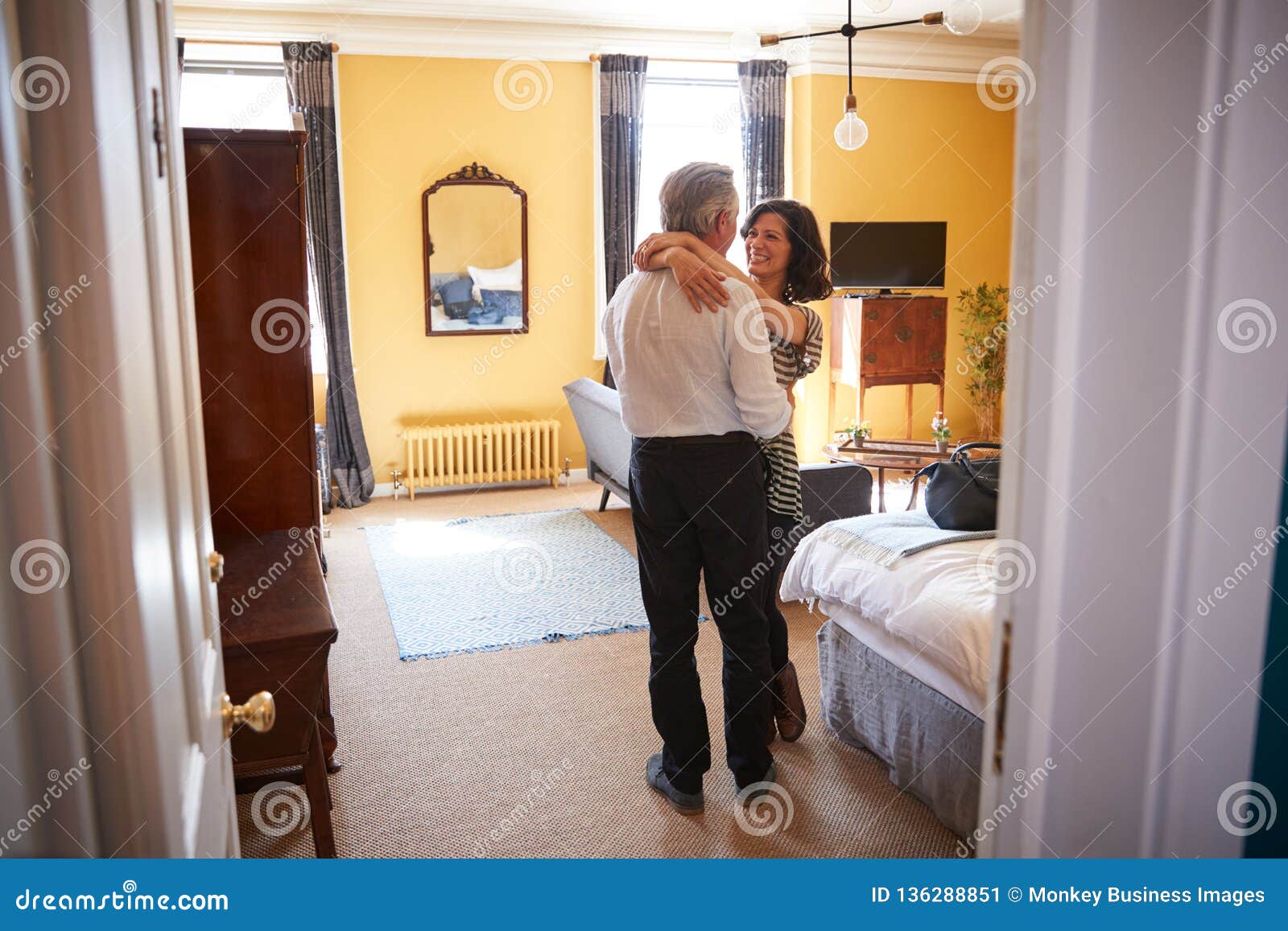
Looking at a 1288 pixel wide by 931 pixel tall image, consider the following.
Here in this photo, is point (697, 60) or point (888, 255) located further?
point (888, 255)

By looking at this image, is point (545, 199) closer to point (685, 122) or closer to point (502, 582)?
point (685, 122)

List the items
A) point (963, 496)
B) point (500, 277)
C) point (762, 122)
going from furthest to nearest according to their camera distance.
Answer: point (762, 122) → point (500, 277) → point (963, 496)

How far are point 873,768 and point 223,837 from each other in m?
1.96

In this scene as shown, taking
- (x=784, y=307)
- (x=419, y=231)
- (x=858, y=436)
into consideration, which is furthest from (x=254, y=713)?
(x=419, y=231)

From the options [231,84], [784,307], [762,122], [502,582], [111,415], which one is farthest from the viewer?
[762,122]

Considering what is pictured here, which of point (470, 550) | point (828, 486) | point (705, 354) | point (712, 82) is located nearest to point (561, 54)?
point (712, 82)

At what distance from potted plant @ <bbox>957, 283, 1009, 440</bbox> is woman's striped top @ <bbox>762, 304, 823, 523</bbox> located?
13.0 feet

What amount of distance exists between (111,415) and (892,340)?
617 centimetres

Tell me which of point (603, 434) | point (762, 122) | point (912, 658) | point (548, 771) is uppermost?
point (762, 122)

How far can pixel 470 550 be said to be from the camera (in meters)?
5.01

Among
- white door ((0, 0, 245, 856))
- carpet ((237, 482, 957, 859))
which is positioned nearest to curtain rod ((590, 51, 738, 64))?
carpet ((237, 482, 957, 859))

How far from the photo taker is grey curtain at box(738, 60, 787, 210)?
646 centimetres

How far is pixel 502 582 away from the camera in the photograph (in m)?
4.47

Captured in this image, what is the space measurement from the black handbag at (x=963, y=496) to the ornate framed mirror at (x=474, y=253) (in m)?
3.94
